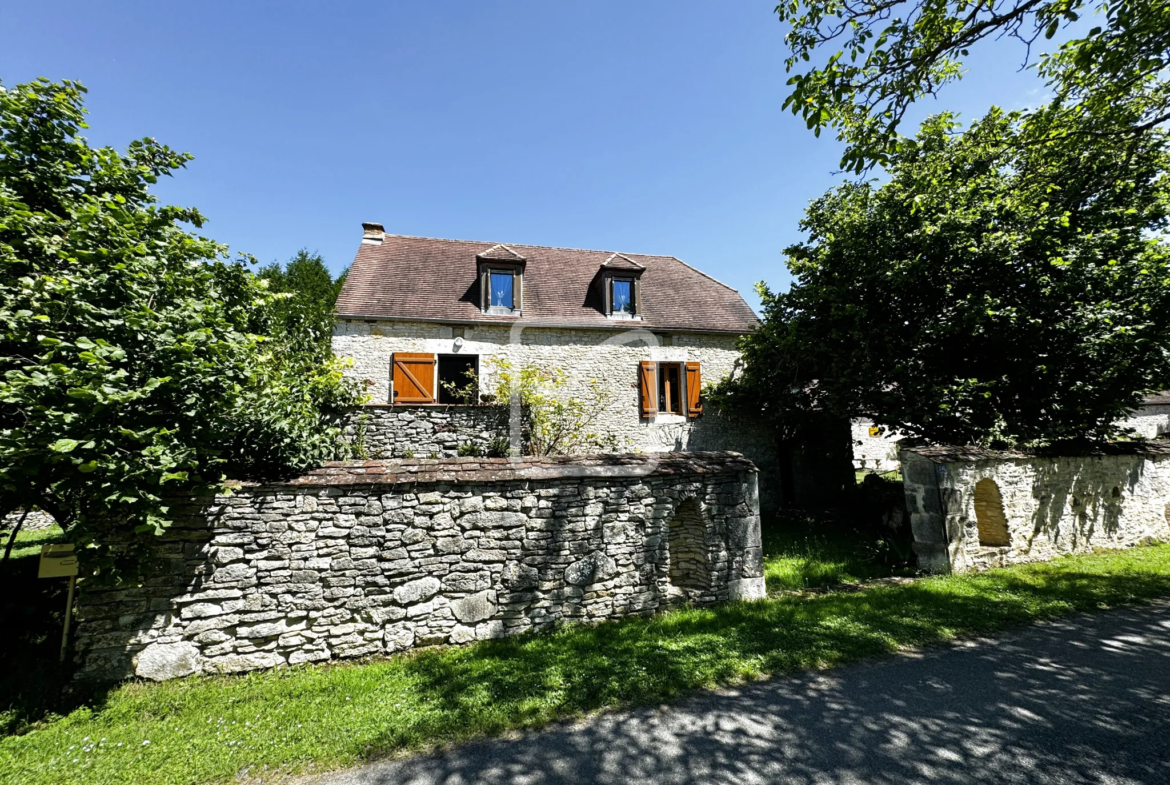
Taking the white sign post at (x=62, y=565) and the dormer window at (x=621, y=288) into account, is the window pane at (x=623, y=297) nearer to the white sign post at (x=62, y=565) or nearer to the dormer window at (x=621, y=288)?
the dormer window at (x=621, y=288)

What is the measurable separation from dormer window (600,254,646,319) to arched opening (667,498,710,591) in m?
7.55

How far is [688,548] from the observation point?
602 centimetres

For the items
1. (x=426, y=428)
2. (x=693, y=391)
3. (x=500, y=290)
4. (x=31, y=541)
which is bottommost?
(x=31, y=541)

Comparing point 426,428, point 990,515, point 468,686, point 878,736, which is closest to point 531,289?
point 426,428

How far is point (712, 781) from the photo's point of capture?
9.23 ft

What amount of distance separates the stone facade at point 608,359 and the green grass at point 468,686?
18.6 ft

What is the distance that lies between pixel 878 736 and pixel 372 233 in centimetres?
1536

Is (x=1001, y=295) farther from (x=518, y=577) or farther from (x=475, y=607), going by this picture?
(x=475, y=607)

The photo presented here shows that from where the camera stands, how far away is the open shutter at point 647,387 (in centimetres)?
1184

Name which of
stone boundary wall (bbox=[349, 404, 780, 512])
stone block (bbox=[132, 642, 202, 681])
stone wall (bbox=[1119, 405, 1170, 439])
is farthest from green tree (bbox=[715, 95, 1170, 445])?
stone wall (bbox=[1119, 405, 1170, 439])

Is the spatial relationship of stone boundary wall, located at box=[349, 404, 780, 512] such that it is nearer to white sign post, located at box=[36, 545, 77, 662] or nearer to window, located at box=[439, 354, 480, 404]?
→ window, located at box=[439, 354, 480, 404]

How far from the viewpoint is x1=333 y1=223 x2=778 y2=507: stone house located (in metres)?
10.7

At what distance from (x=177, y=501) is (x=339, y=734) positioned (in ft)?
9.15

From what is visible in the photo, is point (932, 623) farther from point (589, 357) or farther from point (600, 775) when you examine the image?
point (589, 357)
